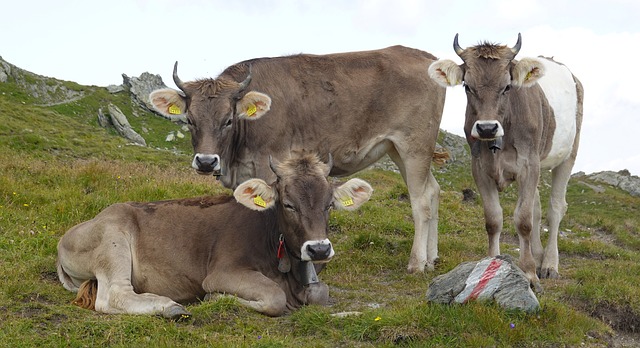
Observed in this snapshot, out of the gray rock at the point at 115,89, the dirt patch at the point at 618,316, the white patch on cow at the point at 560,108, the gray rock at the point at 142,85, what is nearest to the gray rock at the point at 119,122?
the gray rock at the point at 142,85

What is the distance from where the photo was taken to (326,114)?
1153 centimetres

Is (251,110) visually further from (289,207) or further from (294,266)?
(294,266)

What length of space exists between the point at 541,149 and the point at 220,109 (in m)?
4.93

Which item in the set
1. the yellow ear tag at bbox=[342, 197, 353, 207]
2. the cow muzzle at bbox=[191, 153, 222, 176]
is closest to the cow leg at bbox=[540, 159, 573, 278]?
the yellow ear tag at bbox=[342, 197, 353, 207]

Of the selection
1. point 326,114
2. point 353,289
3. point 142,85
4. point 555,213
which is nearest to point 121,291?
point 353,289

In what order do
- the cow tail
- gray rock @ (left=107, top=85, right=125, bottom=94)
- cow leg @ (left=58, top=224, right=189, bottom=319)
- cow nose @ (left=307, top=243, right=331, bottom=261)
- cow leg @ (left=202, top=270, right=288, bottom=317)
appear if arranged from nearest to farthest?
cow nose @ (left=307, top=243, right=331, bottom=261) < cow leg @ (left=58, top=224, right=189, bottom=319) < cow leg @ (left=202, top=270, right=288, bottom=317) < the cow tail < gray rock @ (left=107, top=85, right=125, bottom=94)

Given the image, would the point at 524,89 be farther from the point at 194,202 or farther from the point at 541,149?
the point at 194,202

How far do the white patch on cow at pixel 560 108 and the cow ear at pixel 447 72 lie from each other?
163cm

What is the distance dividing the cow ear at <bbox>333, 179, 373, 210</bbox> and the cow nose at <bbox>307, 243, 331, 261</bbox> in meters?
0.92

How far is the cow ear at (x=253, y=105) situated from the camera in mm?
10570

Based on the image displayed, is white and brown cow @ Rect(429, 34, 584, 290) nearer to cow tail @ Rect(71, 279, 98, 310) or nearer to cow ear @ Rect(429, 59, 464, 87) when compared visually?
cow ear @ Rect(429, 59, 464, 87)

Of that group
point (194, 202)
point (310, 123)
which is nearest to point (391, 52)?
point (310, 123)

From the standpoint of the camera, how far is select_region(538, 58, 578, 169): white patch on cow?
11.7 meters

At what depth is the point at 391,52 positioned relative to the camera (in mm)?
12578
